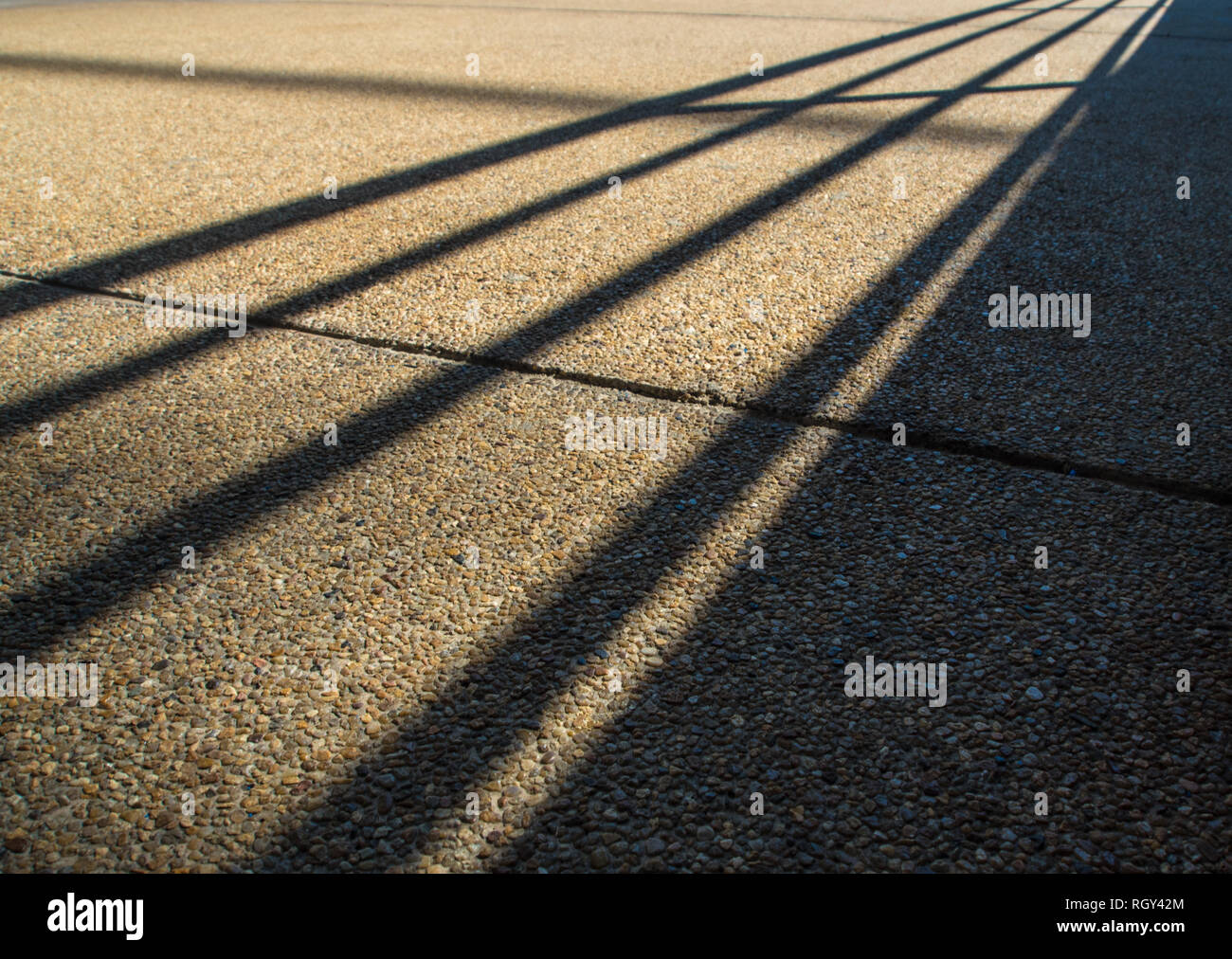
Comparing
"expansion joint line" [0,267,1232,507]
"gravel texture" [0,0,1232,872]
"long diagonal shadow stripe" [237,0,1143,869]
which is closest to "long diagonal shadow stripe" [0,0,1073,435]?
"gravel texture" [0,0,1232,872]

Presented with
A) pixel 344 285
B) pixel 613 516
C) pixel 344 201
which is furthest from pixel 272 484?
pixel 344 201

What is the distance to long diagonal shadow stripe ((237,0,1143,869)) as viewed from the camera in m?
1.94

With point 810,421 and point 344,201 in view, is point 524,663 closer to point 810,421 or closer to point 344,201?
point 810,421

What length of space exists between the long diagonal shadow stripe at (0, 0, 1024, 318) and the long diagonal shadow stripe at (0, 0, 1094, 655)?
928 millimetres

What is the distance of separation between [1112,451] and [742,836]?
71.8 inches

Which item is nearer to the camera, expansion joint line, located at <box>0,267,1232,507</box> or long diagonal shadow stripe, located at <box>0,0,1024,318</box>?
expansion joint line, located at <box>0,267,1232,507</box>

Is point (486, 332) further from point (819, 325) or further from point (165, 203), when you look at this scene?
point (165, 203)

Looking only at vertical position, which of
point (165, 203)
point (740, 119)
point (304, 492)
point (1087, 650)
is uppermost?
point (740, 119)

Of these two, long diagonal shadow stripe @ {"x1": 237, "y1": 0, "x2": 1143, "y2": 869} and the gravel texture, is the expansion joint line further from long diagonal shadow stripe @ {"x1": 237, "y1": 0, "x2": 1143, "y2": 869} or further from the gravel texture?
long diagonal shadow stripe @ {"x1": 237, "y1": 0, "x2": 1143, "y2": 869}

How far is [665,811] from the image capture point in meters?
1.93

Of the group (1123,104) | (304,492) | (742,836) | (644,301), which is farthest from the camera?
(1123,104)

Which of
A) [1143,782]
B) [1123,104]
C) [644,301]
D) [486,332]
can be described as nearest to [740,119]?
[1123,104]

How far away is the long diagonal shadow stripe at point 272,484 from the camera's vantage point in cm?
244

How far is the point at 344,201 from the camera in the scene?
5332 mm
